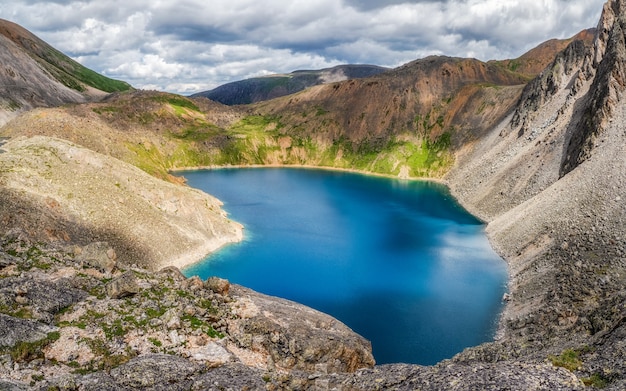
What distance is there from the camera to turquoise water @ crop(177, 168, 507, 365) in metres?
46.8

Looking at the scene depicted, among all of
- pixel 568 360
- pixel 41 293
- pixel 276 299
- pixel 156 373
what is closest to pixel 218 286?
pixel 276 299

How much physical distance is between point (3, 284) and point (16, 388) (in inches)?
539

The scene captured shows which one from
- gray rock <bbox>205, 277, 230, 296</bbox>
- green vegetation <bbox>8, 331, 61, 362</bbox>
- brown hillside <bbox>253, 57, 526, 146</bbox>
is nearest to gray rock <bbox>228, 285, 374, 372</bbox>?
gray rock <bbox>205, 277, 230, 296</bbox>

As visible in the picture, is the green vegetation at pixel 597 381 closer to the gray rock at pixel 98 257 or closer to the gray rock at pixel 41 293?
the gray rock at pixel 41 293

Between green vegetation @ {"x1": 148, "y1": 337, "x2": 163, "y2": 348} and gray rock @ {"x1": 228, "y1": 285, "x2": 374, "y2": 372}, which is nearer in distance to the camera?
green vegetation @ {"x1": 148, "y1": 337, "x2": 163, "y2": 348}

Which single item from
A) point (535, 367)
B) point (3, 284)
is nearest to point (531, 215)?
point (535, 367)

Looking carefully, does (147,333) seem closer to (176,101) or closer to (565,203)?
(565,203)

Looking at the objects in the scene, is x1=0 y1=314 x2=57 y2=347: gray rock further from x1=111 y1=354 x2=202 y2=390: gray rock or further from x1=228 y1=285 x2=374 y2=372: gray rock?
x1=228 y1=285 x2=374 y2=372: gray rock

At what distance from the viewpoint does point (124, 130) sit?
147750 millimetres

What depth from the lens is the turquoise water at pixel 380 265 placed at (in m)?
46.8

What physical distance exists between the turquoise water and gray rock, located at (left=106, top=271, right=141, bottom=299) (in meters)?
23.1

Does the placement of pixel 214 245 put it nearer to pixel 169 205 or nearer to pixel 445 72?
pixel 169 205

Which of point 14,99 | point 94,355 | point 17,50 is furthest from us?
point 17,50

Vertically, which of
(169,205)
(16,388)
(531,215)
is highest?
(531,215)
